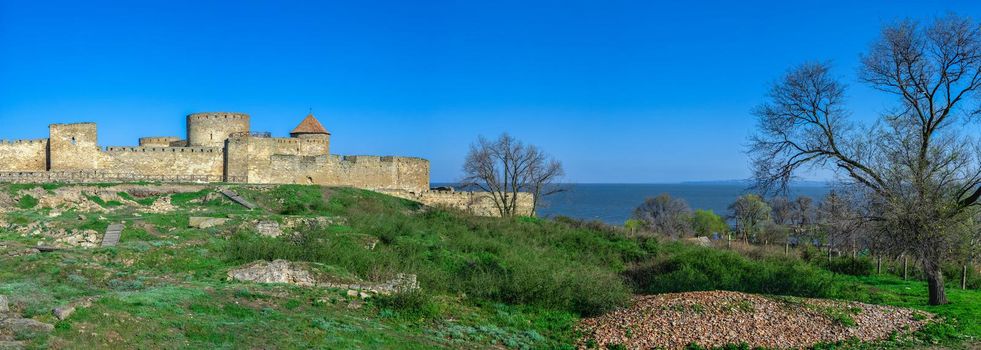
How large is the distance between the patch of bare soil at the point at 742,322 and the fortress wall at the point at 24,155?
3098cm

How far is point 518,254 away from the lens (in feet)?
70.5

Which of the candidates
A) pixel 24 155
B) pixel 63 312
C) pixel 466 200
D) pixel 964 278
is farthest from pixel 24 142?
pixel 964 278

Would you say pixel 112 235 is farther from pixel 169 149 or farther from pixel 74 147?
pixel 169 149

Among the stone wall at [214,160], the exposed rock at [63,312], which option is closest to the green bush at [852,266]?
the stone wall at [214,160]

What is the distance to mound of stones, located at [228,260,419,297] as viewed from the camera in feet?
45.5

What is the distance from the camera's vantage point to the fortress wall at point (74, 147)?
31453 mm

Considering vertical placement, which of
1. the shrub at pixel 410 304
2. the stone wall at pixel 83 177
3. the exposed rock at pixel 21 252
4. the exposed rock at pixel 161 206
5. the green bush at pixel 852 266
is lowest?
the green bush at pixel 852 266

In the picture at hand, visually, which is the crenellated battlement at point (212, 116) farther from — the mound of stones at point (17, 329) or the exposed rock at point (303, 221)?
the mound of stones at point (17, 329)

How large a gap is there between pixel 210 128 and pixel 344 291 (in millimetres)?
27986

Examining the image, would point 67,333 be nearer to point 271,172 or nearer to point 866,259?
point 866,259

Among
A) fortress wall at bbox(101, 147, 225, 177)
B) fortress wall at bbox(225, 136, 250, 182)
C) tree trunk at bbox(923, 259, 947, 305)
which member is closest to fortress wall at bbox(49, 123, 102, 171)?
fortress wall at bbox(101, 147, 225, 177)

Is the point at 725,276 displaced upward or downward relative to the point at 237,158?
downward

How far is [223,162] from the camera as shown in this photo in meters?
35.7

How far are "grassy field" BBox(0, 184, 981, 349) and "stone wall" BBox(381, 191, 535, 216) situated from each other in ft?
40.1
